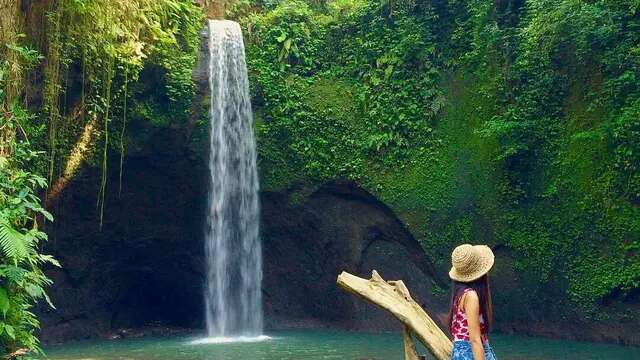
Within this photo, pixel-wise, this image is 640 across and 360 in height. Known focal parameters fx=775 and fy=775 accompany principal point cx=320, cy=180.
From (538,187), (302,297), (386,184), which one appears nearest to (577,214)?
(538,187)

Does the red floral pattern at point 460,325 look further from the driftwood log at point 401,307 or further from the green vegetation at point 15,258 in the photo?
the green vegetation at point 15,258

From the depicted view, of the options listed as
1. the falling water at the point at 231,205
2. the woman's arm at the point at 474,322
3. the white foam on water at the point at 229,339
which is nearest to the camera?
the woman's arm at the point at 474,322

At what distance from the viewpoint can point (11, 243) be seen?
686 centimetres

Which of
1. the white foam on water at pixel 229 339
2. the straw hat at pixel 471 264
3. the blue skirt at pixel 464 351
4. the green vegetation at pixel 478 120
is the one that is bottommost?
the white foam on water at pixel 229 339

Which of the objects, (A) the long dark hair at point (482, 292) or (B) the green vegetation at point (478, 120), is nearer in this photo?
(A) the long dark hair at point (482, 292)

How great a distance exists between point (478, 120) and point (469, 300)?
11.0m

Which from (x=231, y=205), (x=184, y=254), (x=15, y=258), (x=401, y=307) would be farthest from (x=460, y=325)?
(x=184, y=254)

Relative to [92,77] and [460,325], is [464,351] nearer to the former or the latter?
[460,325]

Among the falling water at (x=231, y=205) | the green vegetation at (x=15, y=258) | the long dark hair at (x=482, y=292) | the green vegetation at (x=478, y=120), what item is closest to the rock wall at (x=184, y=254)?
the falling water at (x=231, y=205)

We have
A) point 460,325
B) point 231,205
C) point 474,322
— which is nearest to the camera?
point 474,322

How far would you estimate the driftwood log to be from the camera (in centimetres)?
538

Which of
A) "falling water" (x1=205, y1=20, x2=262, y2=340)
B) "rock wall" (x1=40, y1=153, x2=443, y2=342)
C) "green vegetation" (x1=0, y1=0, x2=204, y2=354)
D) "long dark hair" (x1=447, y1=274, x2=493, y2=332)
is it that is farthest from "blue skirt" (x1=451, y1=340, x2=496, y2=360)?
"falling water" (x1=205, y1=20, x2=262, y2=340)

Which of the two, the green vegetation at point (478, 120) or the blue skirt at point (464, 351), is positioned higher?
the green vegetation at point (478, 120)

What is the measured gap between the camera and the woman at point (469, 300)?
4.32 m
